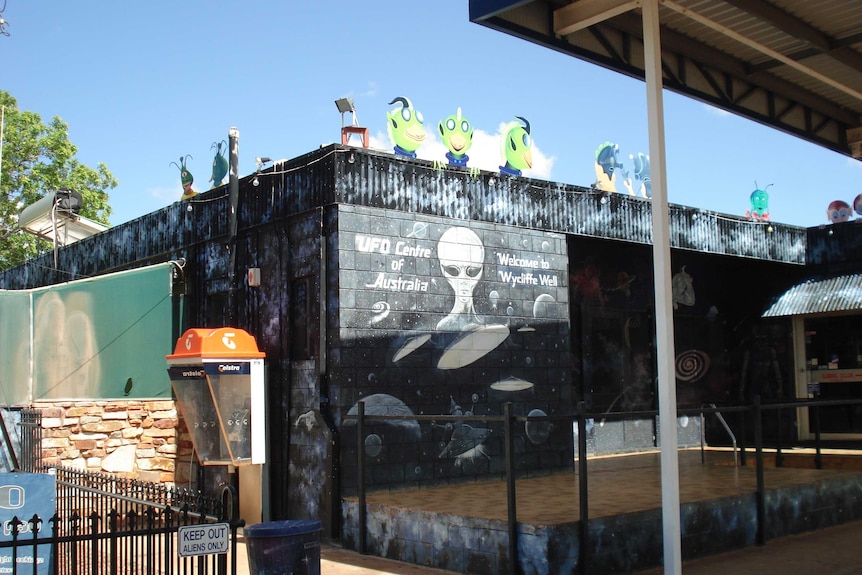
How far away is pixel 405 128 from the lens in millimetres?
12266

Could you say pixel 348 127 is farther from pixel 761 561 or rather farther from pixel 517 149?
pixel 761 561

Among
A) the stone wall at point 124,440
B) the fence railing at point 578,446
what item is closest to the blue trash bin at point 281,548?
the fence railing at point 578,446

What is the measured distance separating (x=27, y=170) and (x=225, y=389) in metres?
27.6

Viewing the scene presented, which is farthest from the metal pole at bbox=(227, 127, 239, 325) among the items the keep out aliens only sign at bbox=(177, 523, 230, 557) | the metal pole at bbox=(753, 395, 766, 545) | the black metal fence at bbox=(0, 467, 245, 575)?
the metal pole at bbox=(753, 395, 766, 545)

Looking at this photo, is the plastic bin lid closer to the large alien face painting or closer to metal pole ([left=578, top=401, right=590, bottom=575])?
metal pole ([left=578, top=401, right=590, bottom=575])

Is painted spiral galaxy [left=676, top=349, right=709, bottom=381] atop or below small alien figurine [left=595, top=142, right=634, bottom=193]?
below

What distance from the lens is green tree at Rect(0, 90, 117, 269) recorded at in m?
33.9

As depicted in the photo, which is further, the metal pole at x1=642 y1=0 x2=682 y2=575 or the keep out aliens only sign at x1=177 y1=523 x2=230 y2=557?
the metal pole at x1=642 y1=0 x2=682 y2=575

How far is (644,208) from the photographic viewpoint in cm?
1605

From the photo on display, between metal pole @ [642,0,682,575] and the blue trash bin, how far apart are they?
3.27 metres

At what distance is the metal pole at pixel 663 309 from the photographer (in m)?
7.95

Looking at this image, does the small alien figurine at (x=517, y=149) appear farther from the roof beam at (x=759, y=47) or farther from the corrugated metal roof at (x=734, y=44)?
the roof beam at (x=759, y=47)

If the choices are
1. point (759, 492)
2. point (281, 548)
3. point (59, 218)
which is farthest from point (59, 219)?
point (759, 492)

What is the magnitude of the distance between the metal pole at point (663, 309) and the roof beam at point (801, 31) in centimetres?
161
